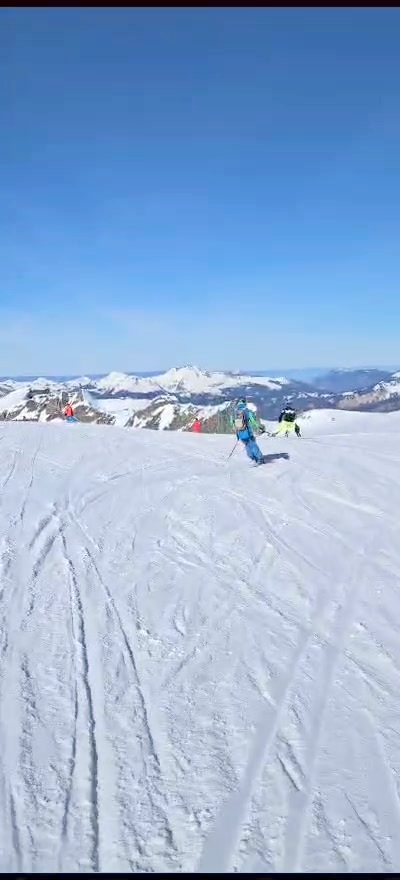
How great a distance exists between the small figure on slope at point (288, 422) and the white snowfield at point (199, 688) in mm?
11783

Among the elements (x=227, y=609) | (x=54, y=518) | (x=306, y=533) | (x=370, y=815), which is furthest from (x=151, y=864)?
(x=54, y=518)

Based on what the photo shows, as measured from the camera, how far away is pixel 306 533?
8.97m

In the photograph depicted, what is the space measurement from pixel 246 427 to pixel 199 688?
32.6ft

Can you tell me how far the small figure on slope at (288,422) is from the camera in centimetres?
2192

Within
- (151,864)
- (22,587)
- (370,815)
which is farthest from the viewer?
(22,587)

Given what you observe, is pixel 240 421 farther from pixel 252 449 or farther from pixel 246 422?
pixel 252 449

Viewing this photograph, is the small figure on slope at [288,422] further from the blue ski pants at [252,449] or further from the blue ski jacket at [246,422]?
the blue ski pants at [252,449]

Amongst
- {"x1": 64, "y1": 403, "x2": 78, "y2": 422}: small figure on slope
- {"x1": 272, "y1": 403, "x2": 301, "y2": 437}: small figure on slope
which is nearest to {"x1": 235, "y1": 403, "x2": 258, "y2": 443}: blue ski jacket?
{"x1": 272, "y1": 403, "x2": 301, "y2": 437}: small figure on slope

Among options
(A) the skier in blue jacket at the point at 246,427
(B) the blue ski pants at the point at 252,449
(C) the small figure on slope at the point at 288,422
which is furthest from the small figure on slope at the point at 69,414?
(B) the blue ski pants at the point at 252,449

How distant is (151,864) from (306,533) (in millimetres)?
6458

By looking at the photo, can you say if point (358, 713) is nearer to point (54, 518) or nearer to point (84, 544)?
point (84, 544)

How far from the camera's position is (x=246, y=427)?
1410 centimetres

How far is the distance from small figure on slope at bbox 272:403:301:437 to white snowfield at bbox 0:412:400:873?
11783 mm

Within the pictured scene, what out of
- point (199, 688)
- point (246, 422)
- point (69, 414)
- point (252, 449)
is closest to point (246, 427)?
point (246, 422)
